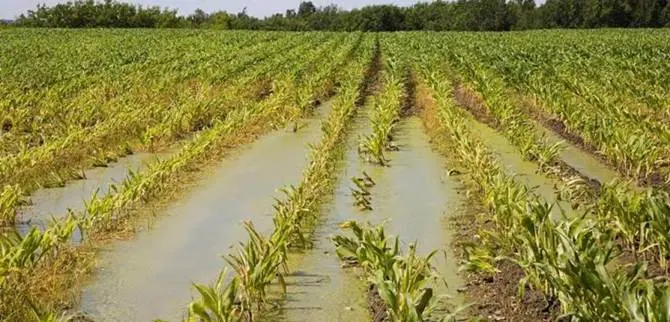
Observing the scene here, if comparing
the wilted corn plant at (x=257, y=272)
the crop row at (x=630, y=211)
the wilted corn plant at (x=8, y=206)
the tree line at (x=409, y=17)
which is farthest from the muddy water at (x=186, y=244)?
the tree line at (x=409, y=17)

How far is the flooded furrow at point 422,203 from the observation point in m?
5.57

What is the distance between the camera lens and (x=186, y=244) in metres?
5.86

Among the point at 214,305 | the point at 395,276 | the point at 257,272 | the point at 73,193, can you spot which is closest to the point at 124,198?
the point at 73,193

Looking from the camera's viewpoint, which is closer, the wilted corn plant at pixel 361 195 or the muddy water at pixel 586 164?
the wilted corn plant at pixel 361 195

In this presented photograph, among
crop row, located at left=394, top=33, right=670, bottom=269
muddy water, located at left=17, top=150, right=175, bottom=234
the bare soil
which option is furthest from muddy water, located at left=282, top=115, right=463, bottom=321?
muddy water, located at left=17, top=150, right=175, bottom=234

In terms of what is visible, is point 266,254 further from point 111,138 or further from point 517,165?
point 111,138

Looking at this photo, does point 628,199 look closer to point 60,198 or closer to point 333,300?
point 333,300

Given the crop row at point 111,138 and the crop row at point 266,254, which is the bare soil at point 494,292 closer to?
the crop row at point 266,254

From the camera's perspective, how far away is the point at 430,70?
17.4 metres

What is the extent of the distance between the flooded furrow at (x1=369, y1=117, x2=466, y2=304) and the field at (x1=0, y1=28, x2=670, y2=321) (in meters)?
0.03

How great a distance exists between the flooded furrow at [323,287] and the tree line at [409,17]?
5584 cm

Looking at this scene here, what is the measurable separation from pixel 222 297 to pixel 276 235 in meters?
1.03

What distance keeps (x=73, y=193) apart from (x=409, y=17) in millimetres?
70289

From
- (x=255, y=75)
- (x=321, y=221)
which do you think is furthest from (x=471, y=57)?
(x=321, y=221)
